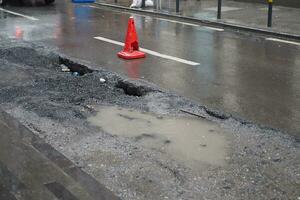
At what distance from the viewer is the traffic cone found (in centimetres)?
966

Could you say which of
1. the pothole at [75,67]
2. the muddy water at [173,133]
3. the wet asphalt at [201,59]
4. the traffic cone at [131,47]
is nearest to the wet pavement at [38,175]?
the muddy water at [173,133]

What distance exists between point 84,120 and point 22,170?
1.66 m

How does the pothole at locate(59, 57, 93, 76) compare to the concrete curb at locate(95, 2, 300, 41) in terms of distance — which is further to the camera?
the concrete curb at locate(95, 2, 300, 41)

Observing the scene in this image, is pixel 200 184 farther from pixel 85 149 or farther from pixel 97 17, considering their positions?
pixel 97 17

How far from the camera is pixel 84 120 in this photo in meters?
6.25

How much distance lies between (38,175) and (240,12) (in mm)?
12306

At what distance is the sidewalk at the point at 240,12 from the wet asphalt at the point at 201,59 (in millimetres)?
1018

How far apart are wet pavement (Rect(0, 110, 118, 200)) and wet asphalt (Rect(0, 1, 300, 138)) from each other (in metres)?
2.60

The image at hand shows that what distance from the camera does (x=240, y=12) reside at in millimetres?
15734

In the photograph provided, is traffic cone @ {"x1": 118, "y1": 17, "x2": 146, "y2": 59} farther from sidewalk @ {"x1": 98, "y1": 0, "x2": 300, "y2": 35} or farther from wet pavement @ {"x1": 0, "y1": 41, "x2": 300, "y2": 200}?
sidewalk @ {"x1": 98, "y1": 0, "x2": 300, "y2": 35}

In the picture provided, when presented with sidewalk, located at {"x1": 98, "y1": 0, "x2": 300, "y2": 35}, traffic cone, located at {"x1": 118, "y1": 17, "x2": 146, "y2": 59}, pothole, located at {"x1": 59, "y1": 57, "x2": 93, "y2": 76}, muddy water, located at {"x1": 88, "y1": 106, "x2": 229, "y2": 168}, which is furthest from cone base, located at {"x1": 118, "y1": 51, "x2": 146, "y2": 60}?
sidewalk, located at {"x1": 98, "y1": 0, "x2": 300, "y2": 35}

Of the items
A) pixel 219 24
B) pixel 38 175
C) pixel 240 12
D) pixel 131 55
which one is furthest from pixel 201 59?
pixel 240 12

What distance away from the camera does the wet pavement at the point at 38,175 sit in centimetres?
423

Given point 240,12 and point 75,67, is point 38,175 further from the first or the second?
point 240,12
